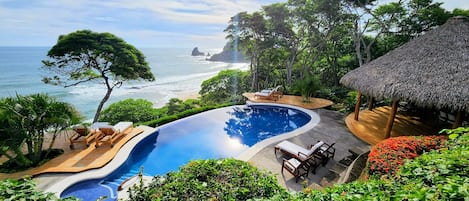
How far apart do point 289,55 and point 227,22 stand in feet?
18.5

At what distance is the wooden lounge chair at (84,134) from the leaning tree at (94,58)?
12.6 ft

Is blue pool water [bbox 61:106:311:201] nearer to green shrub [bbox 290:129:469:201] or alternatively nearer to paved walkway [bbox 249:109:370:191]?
paved walkway [bbox 249:109:370:191]

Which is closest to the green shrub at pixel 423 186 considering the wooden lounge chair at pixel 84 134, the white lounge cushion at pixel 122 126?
the white lounge cushion at pixel 122 126

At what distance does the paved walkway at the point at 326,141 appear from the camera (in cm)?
493

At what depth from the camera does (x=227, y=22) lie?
1606 centimetres

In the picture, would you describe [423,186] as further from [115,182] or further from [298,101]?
[298,101]

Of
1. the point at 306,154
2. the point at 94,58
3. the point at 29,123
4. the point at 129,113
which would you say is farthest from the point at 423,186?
the point at 129,113

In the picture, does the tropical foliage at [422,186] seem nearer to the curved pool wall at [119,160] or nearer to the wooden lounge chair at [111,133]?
the curved pool wall at [119,160]

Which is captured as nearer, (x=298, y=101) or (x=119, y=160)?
(x=119, y=160)

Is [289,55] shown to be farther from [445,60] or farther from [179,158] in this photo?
[179,158]

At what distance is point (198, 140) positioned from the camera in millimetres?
7957

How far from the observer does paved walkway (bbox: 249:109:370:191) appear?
16.2 feet

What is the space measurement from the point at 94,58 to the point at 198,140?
6.74 m

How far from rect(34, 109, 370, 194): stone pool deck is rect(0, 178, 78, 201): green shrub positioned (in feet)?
9.83
